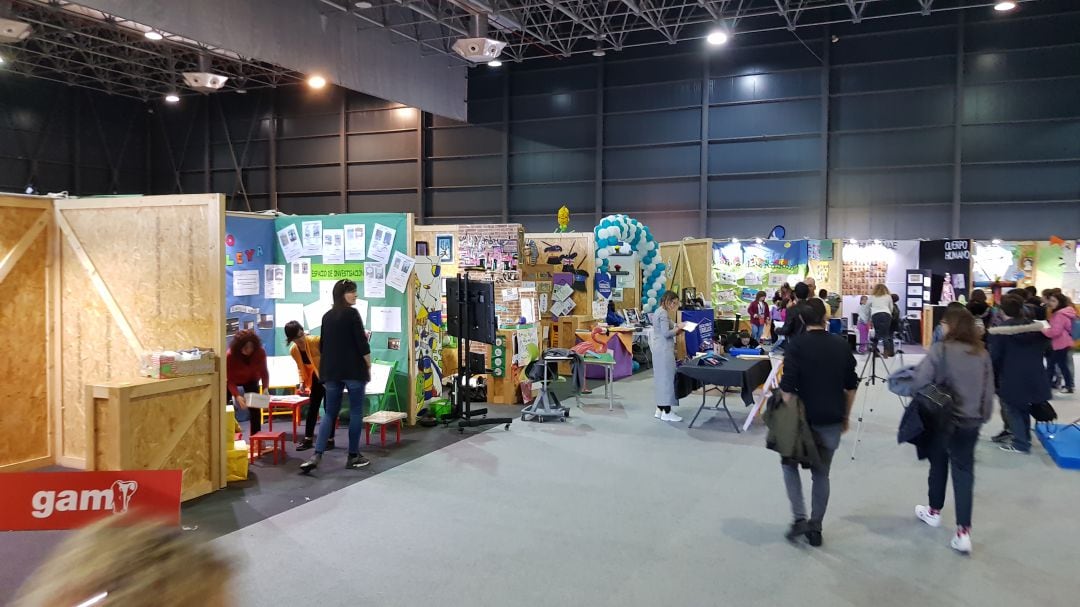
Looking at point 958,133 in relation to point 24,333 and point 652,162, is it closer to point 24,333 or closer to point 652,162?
point 652,162

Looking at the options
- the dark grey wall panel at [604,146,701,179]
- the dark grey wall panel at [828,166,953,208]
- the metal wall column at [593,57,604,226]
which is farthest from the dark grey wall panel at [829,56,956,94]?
the metal wall column at [593,57,604,226]

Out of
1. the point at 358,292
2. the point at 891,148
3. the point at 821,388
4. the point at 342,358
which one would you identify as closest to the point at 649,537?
the point at 821,388

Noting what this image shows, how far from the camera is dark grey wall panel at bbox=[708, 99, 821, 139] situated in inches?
667

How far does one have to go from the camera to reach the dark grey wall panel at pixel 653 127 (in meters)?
18.0

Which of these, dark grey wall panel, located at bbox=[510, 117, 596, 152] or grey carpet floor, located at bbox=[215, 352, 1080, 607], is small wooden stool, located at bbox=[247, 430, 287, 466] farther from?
dark grey wall panel, located at bbox=[510, 117, 596, 152]

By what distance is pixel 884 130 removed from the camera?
16.3 metres

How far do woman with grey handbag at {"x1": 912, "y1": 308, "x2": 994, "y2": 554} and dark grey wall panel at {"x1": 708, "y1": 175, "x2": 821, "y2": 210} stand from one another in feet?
44.9

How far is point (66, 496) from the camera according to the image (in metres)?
2.93

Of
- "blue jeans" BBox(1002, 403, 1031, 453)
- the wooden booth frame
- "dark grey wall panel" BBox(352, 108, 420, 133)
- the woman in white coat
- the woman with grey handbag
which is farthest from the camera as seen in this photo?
"dark grey wall panel" BBox(352, 108, 420, 133)

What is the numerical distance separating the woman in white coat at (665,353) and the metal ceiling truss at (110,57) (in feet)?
36.5

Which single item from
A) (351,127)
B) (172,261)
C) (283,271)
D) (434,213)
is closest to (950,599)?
(172,261)

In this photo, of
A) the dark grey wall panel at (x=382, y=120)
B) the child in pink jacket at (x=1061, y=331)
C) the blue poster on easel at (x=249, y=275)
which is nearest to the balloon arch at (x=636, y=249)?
the blue poster on easel at (x=249, y=275)

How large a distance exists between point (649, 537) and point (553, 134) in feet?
52.9

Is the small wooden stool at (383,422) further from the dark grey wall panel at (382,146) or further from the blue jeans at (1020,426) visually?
the dark grey wall panel at (382,146)
